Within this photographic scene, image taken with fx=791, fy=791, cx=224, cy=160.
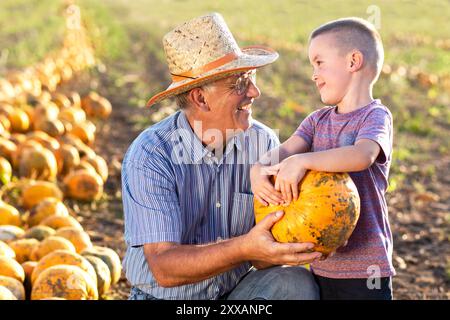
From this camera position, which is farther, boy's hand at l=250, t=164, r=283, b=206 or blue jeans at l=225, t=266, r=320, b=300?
blue jeans at l=225, t=266, r=320, b=300

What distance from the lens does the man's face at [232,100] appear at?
12.8ft

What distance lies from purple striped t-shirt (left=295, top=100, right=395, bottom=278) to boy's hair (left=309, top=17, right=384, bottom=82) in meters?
0.23

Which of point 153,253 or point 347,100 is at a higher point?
point 347,100

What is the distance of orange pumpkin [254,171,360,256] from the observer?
3.43m

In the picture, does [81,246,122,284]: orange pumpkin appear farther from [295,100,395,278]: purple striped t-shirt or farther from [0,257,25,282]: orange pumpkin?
[295,100,395,278]: purple striped t-shirt

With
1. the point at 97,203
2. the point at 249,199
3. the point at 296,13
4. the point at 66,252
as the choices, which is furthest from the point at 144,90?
the point at 296,13

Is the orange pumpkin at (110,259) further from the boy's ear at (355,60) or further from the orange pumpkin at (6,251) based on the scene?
the boy's ear at (355,60)

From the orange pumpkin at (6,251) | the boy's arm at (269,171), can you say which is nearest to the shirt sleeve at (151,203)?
the boy's arm at (269,171)

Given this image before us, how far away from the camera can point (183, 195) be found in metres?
3.97

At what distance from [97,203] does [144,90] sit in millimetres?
5526

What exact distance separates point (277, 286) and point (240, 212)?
0.43 metres

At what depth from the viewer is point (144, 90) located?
12391 millimetres

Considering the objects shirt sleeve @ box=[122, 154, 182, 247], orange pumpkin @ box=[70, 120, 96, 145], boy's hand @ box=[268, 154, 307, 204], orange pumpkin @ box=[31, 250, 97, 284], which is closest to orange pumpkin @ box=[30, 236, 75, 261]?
orange pumpkin @ box=[31, 250, 97, 284]
